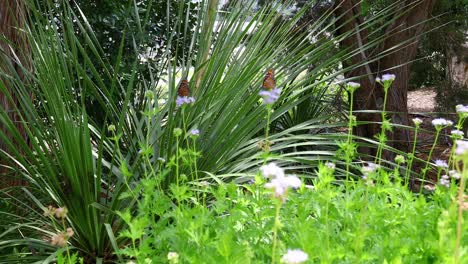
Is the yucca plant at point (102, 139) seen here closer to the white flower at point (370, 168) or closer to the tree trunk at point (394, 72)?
the white flower at point (370, 168)

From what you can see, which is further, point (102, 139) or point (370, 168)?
point (102, 139)

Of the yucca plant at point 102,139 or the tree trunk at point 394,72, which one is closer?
the yucca plant at point 102,139

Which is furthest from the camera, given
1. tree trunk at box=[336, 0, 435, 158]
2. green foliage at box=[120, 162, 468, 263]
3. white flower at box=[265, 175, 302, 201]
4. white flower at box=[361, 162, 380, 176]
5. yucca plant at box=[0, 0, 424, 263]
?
tree trunk at box=[336, 0, 435, 158]

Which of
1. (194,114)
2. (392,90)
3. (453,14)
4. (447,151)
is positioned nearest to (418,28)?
(392,90)

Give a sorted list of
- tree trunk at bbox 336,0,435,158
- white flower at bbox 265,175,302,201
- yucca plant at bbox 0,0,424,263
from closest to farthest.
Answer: white flower at bbox 265,175,302,201 < yucca plant at bbox 0,0,424,263 < tree trunk at bbox 336,0,435,158

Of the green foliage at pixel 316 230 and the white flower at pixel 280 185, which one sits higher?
the white flower at pixel 280 185

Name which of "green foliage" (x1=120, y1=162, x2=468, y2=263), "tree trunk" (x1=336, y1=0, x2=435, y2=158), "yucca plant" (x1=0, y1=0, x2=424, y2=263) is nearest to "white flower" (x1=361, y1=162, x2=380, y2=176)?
"green foliage" (x1=120, y1=162, x2=468, y2=263)

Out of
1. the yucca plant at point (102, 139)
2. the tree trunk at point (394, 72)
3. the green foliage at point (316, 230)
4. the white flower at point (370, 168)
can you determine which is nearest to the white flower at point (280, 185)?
the green foliage at point (316, 230)

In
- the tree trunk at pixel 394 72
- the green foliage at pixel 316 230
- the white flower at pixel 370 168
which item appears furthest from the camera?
the tree trunk at pixel 394 72

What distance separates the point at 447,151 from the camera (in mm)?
5168

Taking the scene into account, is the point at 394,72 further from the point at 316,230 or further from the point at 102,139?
the point at 316,230

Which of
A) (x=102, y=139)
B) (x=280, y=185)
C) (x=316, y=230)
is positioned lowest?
(x=316, y=230)

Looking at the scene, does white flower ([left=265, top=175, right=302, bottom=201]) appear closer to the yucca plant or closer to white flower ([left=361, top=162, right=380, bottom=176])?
white flower ([left=361, top=162, right=380, bottom=176])

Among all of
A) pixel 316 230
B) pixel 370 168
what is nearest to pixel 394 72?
pixel 370 168
